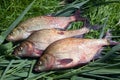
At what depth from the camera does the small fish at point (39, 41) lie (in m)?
2.75

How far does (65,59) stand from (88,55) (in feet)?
0.49

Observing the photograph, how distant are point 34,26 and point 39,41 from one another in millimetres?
183

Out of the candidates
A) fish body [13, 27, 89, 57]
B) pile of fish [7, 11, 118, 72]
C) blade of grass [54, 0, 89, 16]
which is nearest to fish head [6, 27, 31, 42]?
pile of fish [7, 11, 118, 72]

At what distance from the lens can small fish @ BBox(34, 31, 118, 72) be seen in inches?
103

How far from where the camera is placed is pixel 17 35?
2912 mm

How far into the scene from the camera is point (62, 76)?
2609mm

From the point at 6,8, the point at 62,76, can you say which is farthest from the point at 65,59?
the point at 6,8

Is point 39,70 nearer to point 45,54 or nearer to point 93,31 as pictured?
point 45,54

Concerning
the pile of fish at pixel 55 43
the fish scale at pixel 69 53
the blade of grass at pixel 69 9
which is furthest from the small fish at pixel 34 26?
the fish scale at pixel 69 53

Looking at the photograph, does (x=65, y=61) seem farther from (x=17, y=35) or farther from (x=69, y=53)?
(x=17, y=35)

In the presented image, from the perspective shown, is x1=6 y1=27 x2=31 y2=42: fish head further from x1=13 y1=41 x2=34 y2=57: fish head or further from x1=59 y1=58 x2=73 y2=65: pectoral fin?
x1=59 y1=58 x2=73 y2=65: pectoral fin

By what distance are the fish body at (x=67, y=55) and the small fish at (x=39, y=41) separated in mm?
98

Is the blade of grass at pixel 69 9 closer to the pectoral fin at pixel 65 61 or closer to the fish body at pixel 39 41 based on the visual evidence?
the fish body at pixel 39 41

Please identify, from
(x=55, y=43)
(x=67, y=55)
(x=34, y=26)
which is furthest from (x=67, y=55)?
(x=34, y=26)
